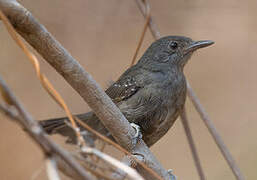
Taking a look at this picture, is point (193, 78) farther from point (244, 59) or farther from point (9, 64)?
point (9, 64)

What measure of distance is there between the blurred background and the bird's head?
1.13m

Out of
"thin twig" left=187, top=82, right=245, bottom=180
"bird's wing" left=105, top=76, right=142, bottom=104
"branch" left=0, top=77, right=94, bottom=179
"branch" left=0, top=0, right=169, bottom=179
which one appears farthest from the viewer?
"bird's wing" left=105, top=76, right=142, bottom=104

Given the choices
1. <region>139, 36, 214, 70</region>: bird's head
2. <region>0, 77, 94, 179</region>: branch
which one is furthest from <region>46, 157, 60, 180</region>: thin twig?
<region>139, 36, 214, 70</region>: bird's head

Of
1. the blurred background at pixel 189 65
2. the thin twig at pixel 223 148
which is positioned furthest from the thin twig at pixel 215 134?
the blurred background at pixel 189 65

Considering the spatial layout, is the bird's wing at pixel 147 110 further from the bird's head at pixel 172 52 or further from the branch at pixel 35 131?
the branch at pixel 35 131

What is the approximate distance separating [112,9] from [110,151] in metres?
2.05

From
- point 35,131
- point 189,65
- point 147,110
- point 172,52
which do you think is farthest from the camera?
point 189,65

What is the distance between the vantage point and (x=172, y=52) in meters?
4.57

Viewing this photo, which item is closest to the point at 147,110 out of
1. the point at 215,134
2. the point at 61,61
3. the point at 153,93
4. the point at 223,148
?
the point at 153,93

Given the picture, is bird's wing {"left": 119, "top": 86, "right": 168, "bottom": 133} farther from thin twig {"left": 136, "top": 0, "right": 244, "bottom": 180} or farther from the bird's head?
the bird's head

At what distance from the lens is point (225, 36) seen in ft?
20.9

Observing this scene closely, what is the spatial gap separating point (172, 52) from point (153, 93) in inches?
32.2

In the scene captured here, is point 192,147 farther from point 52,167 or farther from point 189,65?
point 189,65

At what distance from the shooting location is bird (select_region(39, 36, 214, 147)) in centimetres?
386
